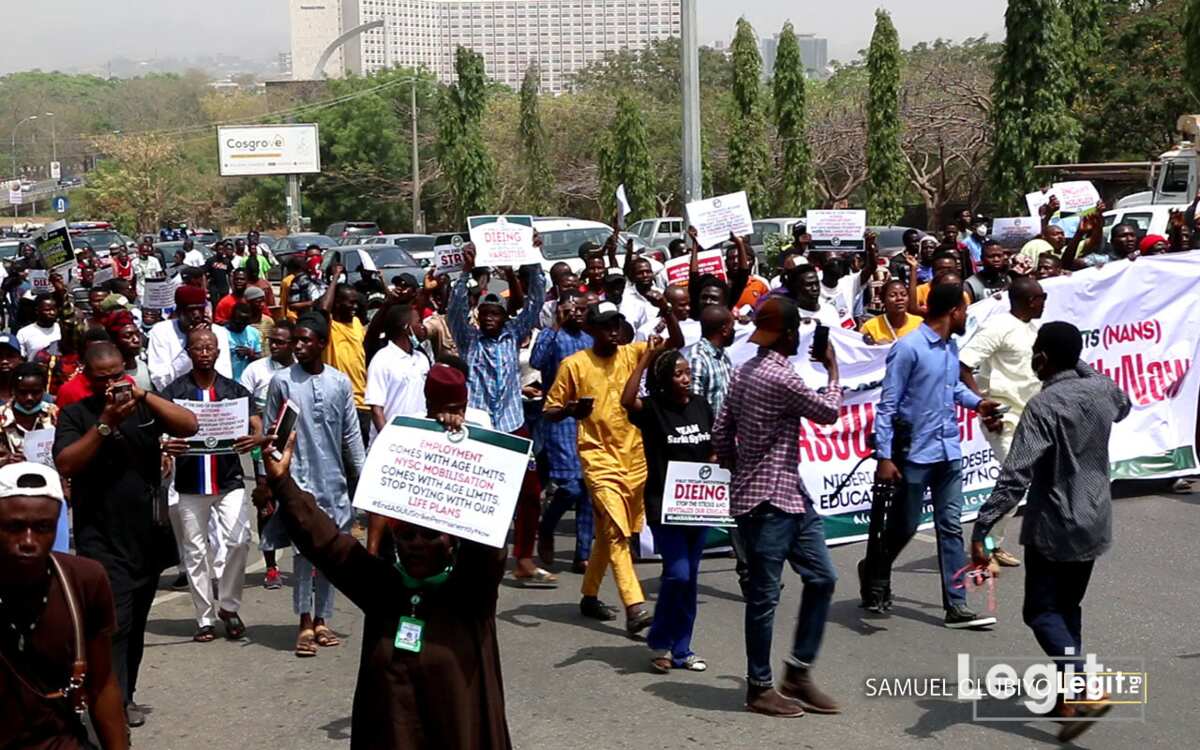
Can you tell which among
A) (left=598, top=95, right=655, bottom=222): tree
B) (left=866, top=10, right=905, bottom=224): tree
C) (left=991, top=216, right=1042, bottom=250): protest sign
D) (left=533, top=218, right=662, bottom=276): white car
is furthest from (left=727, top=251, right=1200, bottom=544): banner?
(left=598, top=95, right=655, bottom=222): tree

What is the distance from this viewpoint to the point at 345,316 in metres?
11.2

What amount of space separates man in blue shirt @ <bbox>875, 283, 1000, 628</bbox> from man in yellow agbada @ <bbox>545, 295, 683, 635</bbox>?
3.87 feet

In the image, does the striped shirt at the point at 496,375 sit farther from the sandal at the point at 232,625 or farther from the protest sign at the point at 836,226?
the protest sign at the point at 836,226

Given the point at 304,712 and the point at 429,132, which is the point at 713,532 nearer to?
the point at 304,712

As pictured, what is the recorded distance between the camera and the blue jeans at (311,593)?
8133 mm

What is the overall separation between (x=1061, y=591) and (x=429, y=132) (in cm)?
6798

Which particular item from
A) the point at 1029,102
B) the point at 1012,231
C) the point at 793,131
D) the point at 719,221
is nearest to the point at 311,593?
the point at 719,221

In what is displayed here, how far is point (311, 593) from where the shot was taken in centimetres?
819

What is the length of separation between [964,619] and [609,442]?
2.05 m

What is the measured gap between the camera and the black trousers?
6484 millimetres

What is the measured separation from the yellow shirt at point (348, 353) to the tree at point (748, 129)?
3604 cm

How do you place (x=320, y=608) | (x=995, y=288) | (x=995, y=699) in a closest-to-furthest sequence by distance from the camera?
1. (x=995, y=699)
2. (x=320, y=608)
3. (x=995, y=288)

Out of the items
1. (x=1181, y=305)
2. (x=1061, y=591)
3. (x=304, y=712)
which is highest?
(x=1181, y=305)

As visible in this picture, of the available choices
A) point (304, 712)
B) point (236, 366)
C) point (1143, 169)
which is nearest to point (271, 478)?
point (304, 712)
